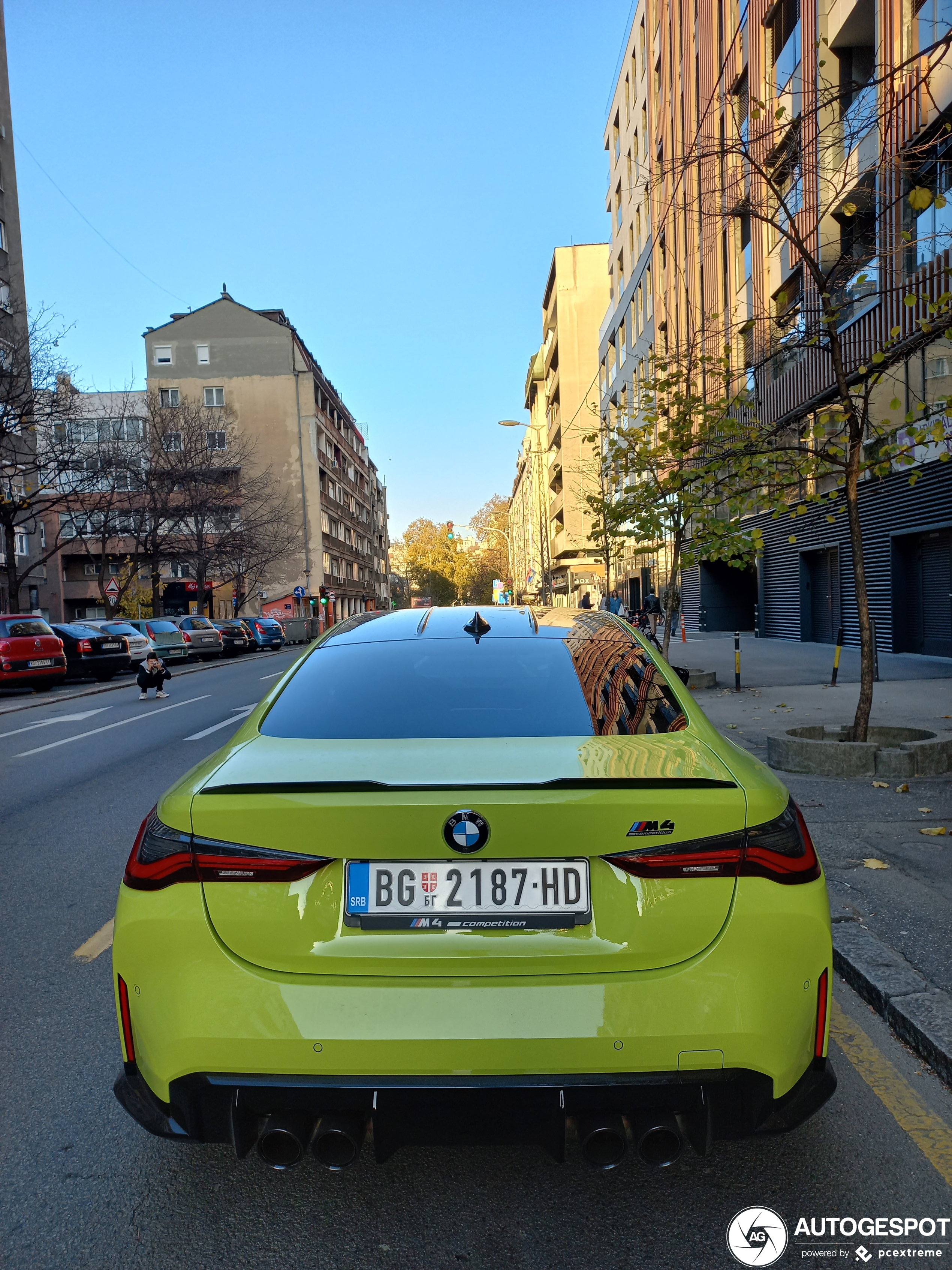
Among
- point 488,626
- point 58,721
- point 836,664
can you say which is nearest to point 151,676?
point 58,721

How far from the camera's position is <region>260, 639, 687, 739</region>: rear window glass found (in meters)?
2.64

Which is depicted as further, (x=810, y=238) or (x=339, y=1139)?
(x=810, y=238)

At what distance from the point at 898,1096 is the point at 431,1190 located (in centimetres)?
147

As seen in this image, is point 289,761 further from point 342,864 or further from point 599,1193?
point 599,1193

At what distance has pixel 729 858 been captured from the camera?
2.07m

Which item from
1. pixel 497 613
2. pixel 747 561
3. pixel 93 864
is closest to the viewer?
pixel 497 613

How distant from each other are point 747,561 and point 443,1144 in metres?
11.7

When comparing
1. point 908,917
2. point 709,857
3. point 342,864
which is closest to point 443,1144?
point 342,864

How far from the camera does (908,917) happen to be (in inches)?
165

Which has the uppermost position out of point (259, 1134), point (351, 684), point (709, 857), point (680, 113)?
point (680, 113)

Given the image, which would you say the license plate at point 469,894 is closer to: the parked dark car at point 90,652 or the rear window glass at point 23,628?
the rear window glass at point 23,628

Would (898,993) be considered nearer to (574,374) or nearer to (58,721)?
(58,721)

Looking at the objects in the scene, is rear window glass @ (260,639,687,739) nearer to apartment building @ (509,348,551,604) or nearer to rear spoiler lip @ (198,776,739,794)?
rear spoiler lip @ (198,776,739,794)

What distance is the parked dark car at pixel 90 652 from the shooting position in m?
22.8
